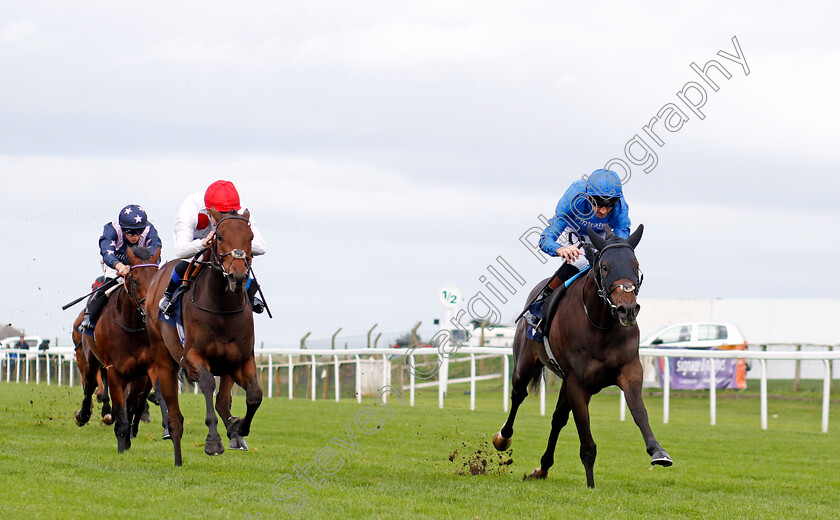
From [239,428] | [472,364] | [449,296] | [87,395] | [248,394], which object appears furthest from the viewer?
[449,296]

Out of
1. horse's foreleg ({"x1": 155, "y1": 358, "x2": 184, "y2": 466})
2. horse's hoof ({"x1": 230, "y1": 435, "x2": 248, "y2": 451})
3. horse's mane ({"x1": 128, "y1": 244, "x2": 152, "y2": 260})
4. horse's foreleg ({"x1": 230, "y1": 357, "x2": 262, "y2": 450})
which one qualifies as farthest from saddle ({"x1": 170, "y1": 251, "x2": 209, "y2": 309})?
horse's mane ({"x1": 128, "y1": 244, "x2": 152, "y2": 260})

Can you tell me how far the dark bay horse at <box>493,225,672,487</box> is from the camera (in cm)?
664

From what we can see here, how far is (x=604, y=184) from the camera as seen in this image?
754 cm

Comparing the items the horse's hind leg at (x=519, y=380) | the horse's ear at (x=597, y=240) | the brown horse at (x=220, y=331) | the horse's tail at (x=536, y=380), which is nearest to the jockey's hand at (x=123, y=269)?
the brown horse at (x=220, y=331)

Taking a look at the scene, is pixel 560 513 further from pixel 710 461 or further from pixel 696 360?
pixel 696 360

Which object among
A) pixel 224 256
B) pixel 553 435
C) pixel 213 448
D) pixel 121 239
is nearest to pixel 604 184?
pixel 553 435

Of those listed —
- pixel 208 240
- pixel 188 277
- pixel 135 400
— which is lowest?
pixel 135 400

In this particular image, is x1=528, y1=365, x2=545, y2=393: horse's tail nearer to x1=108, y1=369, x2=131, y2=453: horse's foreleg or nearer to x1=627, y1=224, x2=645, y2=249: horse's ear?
x1=627, y1=224, x2=645, y2=249: horse's ear

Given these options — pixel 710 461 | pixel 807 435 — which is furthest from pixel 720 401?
pixel 710 461

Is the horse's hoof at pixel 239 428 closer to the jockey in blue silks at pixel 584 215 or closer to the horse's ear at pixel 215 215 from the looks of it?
the horse's ear at pixel 215 215

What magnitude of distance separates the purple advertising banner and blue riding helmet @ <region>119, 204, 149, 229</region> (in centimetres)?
1505

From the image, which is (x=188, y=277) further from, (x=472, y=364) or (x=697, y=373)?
(x=697, y=373)

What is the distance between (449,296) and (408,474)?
43.7ft

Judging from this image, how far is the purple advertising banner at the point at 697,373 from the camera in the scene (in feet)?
73.8
